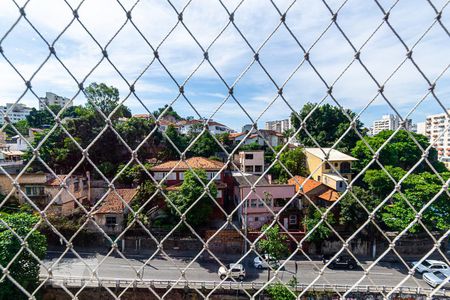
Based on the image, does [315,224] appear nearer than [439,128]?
No

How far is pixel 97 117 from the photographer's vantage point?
740cm

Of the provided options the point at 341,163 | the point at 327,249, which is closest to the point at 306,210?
the point at 327,249

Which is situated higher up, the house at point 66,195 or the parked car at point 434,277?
the house at point 66,195

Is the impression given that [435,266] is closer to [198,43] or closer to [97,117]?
[198,43]

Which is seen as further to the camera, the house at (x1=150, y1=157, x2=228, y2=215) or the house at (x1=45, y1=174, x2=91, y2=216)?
the house at (x1=150, y1=157, x2=228, y2=215)

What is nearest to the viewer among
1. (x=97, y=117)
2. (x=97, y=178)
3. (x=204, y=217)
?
(x=204, y=217)

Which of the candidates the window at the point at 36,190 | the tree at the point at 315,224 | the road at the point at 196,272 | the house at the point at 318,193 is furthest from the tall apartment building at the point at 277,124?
the window at the point at 36,190

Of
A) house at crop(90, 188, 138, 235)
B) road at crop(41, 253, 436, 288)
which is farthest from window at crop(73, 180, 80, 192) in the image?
road at crop(41, 253, 436, 288)

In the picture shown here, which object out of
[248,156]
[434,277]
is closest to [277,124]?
[248,156]

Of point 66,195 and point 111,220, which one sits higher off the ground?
point 66,195

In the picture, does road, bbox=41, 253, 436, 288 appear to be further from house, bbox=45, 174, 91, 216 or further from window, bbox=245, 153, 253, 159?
window, bbox=245, 153, 253, 159

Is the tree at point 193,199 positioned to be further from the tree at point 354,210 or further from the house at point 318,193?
the tree at point 354,210

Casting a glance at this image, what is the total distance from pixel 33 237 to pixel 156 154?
14.4 feet

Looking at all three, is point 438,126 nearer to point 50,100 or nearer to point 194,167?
point 50,100
